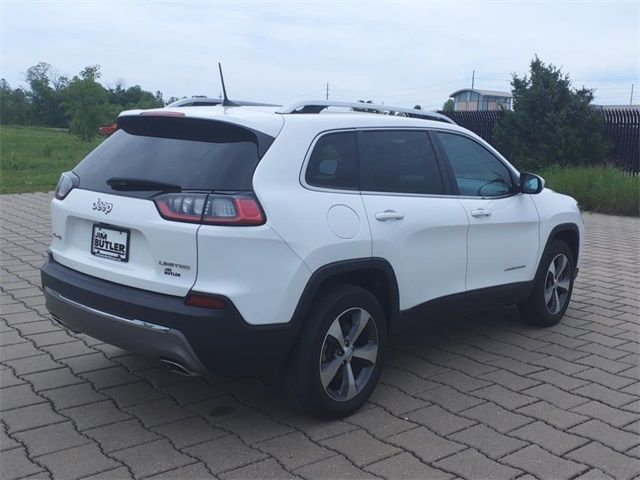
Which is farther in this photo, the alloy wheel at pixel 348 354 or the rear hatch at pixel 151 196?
the alloy wheel at pixel 348 354

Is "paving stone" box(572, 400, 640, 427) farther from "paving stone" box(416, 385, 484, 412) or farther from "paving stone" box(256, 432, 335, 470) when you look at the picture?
"paving stone" box(256, 432, 335, 470)

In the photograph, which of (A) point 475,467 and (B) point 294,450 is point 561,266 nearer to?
(A) point 475,467

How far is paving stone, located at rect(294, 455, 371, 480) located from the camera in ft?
11.1

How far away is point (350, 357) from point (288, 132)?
1323 mm

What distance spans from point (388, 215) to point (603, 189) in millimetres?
11022

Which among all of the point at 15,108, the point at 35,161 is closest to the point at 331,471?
the point at 35,161

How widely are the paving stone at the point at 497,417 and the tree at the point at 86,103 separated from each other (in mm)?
23651

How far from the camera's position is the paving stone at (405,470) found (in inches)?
134

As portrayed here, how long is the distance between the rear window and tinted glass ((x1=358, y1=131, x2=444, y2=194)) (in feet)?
2.59

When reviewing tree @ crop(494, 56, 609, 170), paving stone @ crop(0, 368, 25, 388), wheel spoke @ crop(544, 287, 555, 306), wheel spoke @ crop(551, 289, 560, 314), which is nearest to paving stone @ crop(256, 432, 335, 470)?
paving stone @ crop(0, 368, 25, 388)

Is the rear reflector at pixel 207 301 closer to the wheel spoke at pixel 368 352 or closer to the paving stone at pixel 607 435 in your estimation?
the wheel spoke at pixel 368 352

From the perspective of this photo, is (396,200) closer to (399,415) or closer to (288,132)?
(288,132)

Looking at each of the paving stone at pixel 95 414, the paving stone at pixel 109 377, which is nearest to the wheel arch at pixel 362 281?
the paving stone at pixel 95 414

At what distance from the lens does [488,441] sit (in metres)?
3.81
